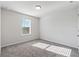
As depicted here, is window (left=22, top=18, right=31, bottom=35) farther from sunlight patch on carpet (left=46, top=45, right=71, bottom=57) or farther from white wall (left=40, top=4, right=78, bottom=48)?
sunlight patch on carpet (left=46, top=45, right=71, bottom=57)

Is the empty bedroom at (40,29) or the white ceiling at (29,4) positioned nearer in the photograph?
the white ceiling at (29,4)

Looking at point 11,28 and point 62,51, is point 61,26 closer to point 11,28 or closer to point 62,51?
point 62,51

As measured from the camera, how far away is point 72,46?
3053 millimetres

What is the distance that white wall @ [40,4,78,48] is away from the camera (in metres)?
3.04

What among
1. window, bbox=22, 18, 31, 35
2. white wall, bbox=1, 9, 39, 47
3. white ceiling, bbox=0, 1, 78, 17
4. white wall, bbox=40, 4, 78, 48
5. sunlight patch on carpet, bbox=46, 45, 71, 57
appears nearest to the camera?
white ceiling, bbox=0, 1, 78, 17

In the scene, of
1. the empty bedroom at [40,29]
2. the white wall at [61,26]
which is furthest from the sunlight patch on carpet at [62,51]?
the white wall at [61,26]

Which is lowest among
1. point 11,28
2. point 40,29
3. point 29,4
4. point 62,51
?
point 62,51

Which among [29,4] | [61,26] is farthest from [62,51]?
[29,4]

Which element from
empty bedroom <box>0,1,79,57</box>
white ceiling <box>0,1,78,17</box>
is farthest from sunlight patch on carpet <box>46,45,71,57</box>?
white ceiling <box>0,1,78,17</box>

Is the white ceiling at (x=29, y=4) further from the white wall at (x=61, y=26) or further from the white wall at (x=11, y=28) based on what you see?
the white wall at (x=61, y=26)

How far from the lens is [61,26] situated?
11.6 ft

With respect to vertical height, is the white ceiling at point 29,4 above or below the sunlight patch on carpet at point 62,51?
above

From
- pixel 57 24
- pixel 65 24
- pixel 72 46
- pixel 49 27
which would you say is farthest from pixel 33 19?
pixel 72 46

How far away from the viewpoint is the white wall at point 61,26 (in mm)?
3041
